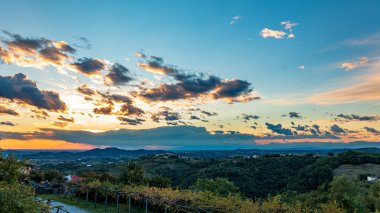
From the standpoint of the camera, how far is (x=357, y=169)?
104 m

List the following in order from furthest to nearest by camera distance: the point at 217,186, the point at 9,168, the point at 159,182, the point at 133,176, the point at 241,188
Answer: the point at 241,188 → the point at 217,186 → the point at 159,182 → the point at 133,176 → the point at 9,168

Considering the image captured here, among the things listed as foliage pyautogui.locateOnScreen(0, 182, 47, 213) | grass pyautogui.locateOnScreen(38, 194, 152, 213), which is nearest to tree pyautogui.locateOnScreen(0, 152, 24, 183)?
foliage pyautogui.locateOnScreen(0, 182, 47, 213)

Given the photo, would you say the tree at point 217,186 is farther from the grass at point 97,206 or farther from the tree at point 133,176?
the grass at point 97,206

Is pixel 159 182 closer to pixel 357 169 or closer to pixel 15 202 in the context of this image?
pixel 15 202

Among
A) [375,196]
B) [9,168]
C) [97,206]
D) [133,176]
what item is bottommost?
[375,196]

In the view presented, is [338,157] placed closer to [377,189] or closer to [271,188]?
[271,188]

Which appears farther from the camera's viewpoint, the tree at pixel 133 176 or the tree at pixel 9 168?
the tree at pixel 133 176

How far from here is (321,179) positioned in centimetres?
9056

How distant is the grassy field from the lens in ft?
323

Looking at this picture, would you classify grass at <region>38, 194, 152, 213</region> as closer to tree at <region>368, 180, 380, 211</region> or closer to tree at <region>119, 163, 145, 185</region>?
tree at <region>119, 163, 145, 185</region>

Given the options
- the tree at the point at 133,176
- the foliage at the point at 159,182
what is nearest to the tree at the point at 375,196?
the foliage at the point at 159,182

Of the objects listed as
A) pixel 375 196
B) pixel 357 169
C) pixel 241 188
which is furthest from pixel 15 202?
pixel 357 169

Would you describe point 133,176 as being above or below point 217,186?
above

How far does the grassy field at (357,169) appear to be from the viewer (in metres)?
98.3
